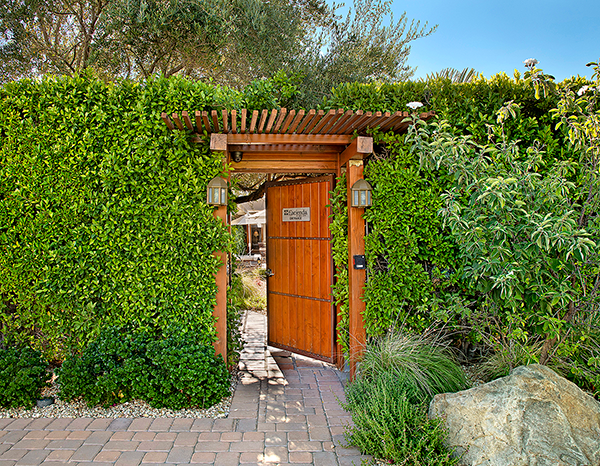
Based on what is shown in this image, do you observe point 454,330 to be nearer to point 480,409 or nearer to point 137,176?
point 480,409

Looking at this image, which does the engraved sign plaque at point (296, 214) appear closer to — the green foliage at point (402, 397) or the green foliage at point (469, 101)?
the green foliage at point (469, 101)

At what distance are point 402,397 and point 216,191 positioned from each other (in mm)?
2393

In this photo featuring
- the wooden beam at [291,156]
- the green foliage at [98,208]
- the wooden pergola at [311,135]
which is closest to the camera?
the wooden pergola at [311,135]

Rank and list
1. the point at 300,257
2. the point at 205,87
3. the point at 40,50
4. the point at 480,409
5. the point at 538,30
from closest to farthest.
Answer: the point at 480,409 → the point at 205,87 → the point at 300,257 → the point at 40,50 → the point at 538,30

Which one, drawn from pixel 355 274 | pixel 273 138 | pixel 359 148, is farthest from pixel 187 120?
pixel 355 274

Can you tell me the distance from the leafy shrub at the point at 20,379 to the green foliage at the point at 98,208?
29 centimetres

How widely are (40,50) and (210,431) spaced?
7621 mm

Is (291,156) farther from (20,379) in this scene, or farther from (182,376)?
(20,379)

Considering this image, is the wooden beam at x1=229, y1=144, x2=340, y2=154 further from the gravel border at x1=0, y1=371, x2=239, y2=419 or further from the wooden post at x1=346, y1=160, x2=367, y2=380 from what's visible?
the gravel border at x1=0, y1=371, x2=239, y2=419

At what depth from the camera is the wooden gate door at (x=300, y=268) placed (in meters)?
4.50

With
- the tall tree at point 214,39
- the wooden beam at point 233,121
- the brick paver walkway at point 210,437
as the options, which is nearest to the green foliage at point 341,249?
the brick paver walkway at point 210,437

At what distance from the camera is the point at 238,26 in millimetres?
6363

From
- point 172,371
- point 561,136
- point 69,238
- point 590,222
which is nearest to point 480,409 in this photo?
point 590,222

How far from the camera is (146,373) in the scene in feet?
11.0
